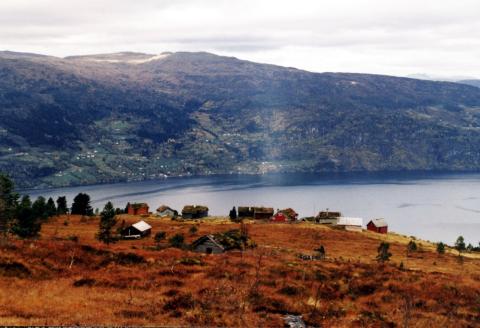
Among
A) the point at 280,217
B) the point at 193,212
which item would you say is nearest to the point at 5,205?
the point at 280,217

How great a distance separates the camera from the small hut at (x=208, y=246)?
63.6 metres

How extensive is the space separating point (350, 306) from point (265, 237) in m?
73.7

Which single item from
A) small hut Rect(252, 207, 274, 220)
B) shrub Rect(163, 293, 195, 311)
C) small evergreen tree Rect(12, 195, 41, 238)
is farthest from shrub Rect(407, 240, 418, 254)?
shrub Rect(163, 293, 195, 311)

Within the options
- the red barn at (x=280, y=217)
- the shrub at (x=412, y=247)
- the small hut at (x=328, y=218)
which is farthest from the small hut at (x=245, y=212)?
the shrub at (x=412, y=247)

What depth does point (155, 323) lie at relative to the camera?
73.3ft

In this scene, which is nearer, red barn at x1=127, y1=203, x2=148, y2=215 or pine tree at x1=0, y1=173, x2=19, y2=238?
pine tree at x1=0, y1=173, x2=19, y2=238

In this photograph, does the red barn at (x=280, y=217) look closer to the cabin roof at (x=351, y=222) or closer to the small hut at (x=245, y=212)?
the small hut at (x=245, y=212)

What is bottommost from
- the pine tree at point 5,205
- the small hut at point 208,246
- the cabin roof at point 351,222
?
the cabin roof at point 351,222

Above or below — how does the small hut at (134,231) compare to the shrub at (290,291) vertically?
below

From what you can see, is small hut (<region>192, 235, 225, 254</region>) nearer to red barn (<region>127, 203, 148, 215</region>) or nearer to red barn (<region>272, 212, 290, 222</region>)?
red barn (<region>272, 212, 290, 222</region>)

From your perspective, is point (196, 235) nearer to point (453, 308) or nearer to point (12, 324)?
point (453, 308)

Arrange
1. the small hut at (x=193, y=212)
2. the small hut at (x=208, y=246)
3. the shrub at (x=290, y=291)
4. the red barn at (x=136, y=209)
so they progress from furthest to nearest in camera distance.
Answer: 1. the small hut at (x=193, y=212)
2. the red barn at (x=136, y=209)
3. the small hut at (x=208, y=246)
4. the shrub at (x=290, y=291)

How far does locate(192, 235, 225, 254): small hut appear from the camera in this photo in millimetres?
63625

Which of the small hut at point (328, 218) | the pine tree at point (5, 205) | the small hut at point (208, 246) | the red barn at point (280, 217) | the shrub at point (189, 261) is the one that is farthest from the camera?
the small hut at point (328, 218)
